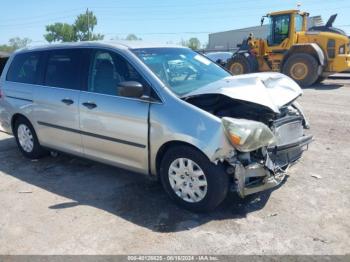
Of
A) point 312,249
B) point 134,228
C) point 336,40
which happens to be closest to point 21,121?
point 134,228

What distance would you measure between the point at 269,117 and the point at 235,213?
1114 millimetres

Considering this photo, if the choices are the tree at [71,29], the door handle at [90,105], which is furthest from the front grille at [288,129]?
the tree at [71,29]

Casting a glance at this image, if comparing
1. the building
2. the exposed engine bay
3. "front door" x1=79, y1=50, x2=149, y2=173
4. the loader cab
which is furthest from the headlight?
the building

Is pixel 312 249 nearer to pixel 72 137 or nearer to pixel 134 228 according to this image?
pixel 134 228

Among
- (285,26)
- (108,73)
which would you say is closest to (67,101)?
(108,73)

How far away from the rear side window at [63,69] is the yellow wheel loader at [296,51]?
10408 mm

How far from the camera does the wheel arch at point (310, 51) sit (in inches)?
541

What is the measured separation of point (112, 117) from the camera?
166 inches

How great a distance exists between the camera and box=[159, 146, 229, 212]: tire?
3568mm

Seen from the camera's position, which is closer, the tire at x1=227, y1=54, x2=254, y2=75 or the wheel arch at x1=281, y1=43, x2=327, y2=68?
the wheel arch at x1=281, y1=43, x2=327, y2=68

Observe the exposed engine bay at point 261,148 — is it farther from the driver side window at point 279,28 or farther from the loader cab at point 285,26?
the driver side window at point 279,28

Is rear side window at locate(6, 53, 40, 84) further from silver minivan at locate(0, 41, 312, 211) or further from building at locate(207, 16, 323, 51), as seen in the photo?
building at locate(207, 16, 323, 51)

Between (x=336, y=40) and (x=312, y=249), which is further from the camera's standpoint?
(x=336, y=40)

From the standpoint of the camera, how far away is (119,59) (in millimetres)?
4332
